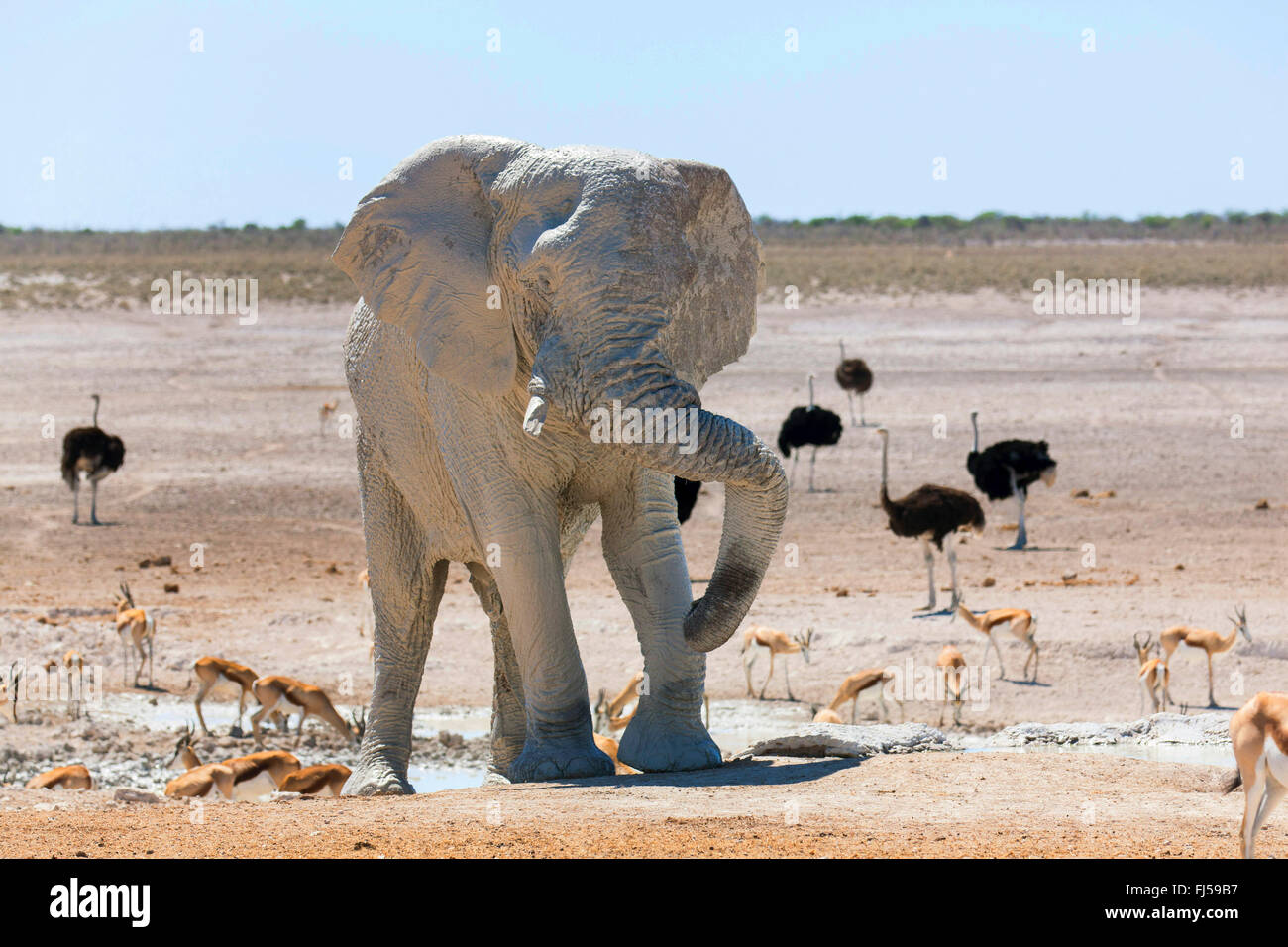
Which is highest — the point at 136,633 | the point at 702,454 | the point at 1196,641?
the point at 702,454

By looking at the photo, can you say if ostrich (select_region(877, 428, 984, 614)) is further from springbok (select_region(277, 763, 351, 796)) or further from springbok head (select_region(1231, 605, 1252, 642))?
springbok (select_region(277, 763, 351, 796))

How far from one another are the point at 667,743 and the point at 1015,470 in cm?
1066

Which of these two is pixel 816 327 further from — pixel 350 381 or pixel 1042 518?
A: pixel 350 381

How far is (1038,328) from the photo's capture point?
33969 mm

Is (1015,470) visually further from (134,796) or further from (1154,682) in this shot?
(134,796)

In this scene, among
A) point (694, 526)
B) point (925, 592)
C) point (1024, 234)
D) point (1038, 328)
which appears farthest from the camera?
point (1024, 234)

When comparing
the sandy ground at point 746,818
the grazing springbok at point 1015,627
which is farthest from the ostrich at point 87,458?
the sandy ground at point 746,818

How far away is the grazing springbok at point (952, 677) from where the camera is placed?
11.2m

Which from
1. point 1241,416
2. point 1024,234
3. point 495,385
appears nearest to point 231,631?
point 495,385

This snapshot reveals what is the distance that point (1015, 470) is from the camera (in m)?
17.3

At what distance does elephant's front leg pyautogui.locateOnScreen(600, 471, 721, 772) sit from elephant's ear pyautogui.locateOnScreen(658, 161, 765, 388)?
651 millimetres

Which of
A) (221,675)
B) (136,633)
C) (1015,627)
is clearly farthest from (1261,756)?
(136,633)

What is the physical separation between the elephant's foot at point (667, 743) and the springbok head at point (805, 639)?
16.3ft

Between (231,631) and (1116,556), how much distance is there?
7812 mm
